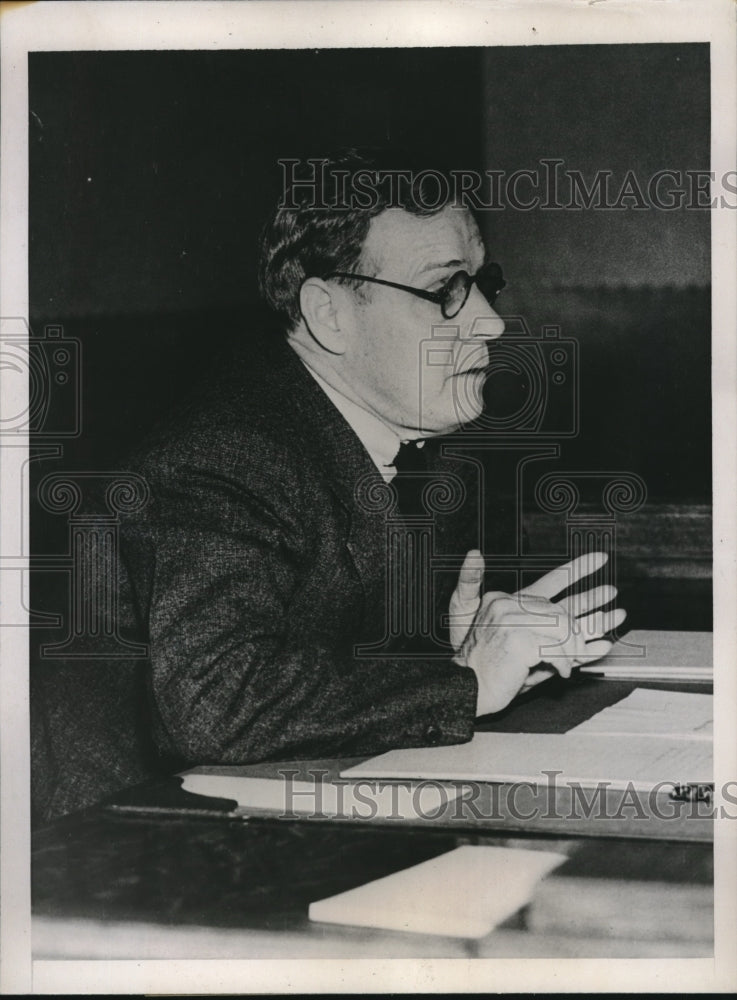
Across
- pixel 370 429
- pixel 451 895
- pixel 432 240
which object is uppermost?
pixel 432 240

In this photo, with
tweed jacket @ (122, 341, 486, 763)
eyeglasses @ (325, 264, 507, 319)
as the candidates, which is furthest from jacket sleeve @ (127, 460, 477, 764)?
eyeglasses @ (325, 264, 507, 319)

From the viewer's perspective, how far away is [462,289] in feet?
6.18

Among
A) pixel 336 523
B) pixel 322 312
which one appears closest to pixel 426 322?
pixel 322 312

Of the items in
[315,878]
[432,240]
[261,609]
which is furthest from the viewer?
[432,240]

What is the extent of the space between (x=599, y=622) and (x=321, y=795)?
1.81 ft

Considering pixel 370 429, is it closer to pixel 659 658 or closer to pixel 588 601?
pixel 588 601

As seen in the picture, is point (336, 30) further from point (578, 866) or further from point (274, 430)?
point (578, 866)

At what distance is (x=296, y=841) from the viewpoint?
170 cm

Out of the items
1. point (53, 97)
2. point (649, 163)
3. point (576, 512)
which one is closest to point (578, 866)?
point (576, 512)

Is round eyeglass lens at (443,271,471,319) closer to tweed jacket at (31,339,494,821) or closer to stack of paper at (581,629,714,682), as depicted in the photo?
tweed jacket at (31,339,494,821)

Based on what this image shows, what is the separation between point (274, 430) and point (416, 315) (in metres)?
0.31

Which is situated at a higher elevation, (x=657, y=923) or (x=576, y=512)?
(x=576, y=512)

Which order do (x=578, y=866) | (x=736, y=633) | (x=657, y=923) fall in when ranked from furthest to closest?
(x=736, y=633)
(x=657, y=923)
(x=578, y=866)

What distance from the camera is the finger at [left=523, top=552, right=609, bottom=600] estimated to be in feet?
6.14
